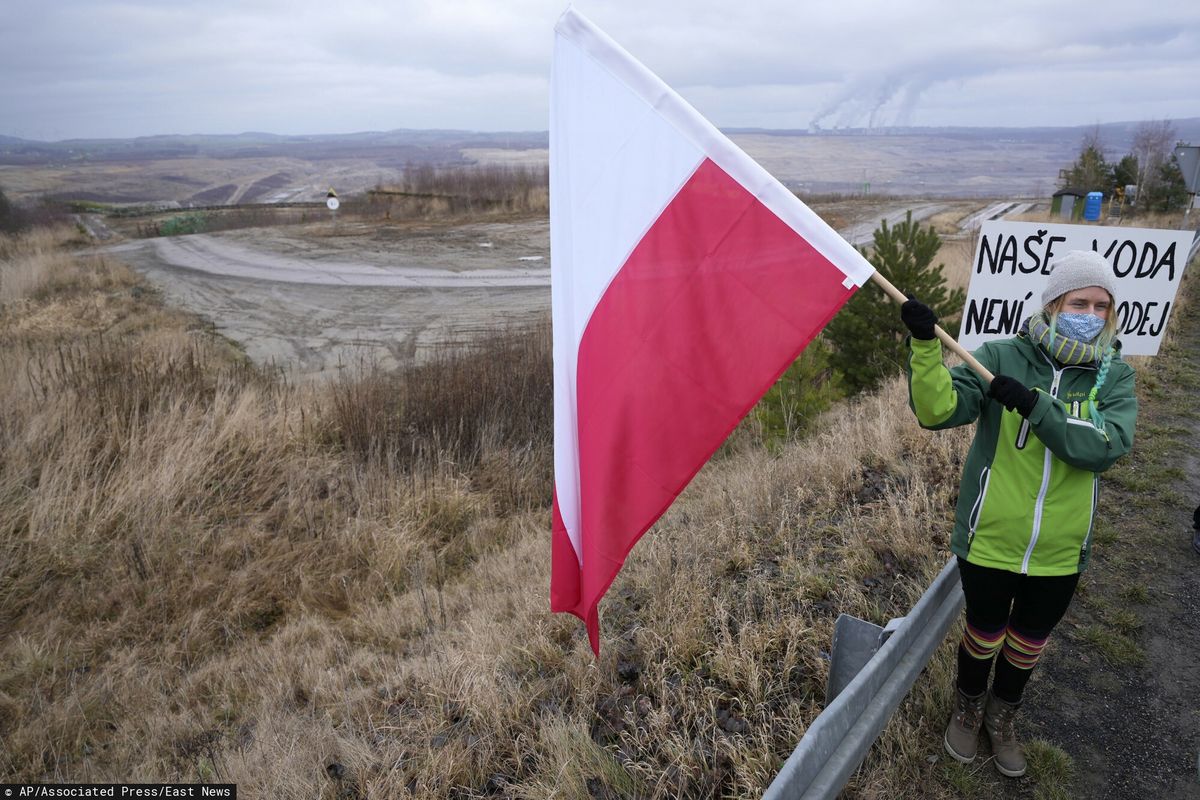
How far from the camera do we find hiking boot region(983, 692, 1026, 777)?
7.82ft

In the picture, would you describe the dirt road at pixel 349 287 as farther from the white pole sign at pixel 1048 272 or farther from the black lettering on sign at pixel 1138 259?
the black lettering on sign at pixel 1138 259

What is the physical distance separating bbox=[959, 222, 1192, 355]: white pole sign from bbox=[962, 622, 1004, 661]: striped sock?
274 centimetres

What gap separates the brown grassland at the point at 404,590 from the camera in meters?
2.79

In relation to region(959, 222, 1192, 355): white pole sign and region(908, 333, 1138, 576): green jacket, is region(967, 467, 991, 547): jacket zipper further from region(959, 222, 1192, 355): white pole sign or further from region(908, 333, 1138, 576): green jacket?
region(959, 222, 1192, 355): white pole sign

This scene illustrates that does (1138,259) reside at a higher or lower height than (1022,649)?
higher

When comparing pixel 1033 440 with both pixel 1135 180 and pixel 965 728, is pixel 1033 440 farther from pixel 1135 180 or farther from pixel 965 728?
pixel 1135 180

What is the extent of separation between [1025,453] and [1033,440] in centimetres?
5

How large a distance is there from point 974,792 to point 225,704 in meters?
4.14

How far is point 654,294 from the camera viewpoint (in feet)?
7.27

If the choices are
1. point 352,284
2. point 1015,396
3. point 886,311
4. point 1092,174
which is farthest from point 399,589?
point 1092,174

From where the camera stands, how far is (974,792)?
2.31 meters

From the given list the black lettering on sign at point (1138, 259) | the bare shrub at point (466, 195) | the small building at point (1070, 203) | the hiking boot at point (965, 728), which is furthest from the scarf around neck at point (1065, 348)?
the bare shrub at point (466, 195)

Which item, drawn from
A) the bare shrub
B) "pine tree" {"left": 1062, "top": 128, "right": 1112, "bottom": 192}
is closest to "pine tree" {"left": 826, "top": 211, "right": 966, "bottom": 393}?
the bare shrub

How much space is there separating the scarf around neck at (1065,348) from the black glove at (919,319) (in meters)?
0.45
